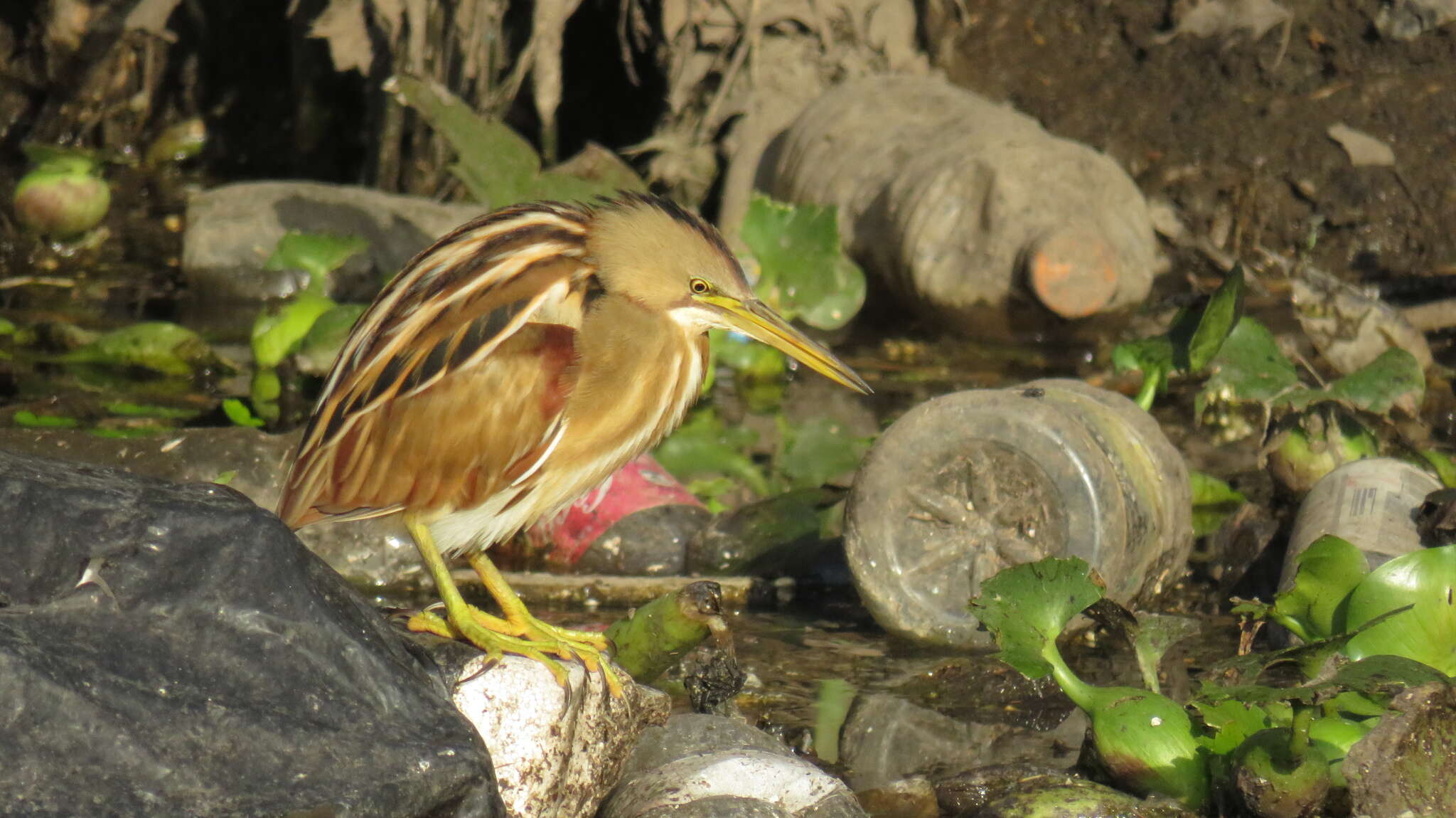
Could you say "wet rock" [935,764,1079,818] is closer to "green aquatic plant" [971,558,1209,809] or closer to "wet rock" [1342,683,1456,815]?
"green aquatic plant" [971,558,1209,809]

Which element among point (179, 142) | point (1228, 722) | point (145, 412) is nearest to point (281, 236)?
point (145, 412)

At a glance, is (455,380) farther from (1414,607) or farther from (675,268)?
(1414,607)

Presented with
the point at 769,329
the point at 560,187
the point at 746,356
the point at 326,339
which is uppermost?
the point at 769,329

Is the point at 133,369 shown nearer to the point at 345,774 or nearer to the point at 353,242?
the point at 353,242

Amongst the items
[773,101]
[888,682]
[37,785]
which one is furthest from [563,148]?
[37,785]

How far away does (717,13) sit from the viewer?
399 inches

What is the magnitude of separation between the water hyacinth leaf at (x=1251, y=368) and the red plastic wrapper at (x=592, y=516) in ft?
6.51

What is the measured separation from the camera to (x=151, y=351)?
7.90 meters

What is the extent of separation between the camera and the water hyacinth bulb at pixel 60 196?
9.70 m

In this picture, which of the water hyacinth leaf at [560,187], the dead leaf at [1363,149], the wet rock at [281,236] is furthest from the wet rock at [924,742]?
the dead leaf at [1363,149]

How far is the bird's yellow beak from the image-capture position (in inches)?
166

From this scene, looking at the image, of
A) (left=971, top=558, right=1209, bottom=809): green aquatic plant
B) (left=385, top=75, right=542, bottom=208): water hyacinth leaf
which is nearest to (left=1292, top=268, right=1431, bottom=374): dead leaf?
(left=971, top=558, right=1209, bottom=809): green aquatic plant

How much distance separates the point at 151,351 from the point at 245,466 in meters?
2.35

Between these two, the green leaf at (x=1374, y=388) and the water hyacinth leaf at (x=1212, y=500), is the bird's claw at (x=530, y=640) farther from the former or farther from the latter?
the water hyacinth leaf at (x=1212, y=500)
